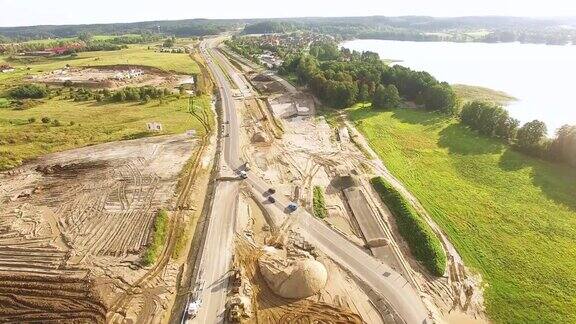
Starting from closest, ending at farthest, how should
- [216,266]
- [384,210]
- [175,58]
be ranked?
[216,266] < [384,210] < [175,58]

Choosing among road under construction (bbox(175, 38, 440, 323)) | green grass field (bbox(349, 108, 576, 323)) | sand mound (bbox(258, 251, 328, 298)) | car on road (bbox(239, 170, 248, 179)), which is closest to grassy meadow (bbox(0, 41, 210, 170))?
car on road (bbox(239, 170, 248, 179))

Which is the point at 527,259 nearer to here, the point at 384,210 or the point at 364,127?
the point at 384,210

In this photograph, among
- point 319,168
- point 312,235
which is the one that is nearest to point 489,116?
point 319,168

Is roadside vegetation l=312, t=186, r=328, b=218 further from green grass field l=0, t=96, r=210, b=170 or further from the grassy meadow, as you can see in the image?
the grassy meadow

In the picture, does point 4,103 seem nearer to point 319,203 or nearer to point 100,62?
point 100,62

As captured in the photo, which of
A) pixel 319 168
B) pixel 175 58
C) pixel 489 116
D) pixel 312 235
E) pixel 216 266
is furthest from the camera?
pixel 175 58

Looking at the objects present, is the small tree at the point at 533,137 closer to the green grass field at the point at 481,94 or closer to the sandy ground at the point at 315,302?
the green grass field at the point at 481,94
